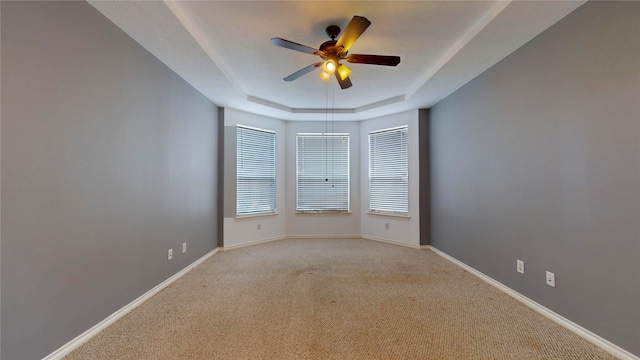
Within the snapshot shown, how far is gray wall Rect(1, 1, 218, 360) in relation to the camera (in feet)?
4.64

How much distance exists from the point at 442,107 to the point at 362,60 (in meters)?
2.26

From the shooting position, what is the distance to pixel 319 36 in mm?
2439

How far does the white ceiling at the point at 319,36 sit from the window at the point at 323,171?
1.61 metres

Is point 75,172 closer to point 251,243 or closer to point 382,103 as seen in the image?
point 251,243

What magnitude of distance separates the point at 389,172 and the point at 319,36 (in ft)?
9.70

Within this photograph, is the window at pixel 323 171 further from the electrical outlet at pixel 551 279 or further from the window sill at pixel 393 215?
the electrical outlet at pixel 551 279

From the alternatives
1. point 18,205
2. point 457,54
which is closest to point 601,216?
A: point 457,54

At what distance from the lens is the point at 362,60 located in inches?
88.8

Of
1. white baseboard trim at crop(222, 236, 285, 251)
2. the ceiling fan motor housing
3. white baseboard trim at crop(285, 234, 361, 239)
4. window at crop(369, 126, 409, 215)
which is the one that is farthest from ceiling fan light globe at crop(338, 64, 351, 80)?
white baseboard trim at crop(285, 234, 361, 239)

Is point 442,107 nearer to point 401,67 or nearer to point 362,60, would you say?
point 401,67

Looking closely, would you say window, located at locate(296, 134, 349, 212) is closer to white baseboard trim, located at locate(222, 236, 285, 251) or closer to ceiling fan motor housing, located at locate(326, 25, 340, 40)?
white baseboard trim, located at locate(222, 236, 285, 251)

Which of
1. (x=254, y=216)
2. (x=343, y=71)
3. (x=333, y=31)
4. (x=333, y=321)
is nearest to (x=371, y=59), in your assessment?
(x=343, y=71)

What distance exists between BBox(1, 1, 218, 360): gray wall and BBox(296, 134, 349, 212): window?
2.70m

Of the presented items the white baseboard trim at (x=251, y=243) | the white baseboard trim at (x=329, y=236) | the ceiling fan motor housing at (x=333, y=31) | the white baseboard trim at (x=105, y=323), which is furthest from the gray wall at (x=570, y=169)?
the white baseboard trim at (x=105, y=323)
